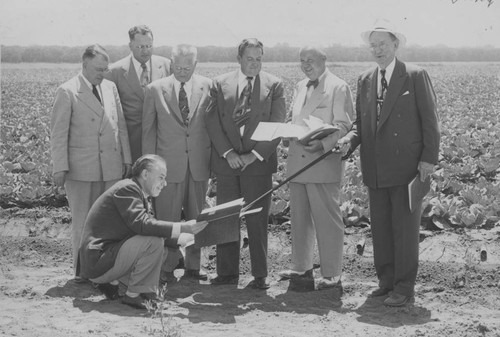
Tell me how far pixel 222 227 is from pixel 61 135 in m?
1.64

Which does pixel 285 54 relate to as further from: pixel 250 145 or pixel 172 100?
pixel 250 145

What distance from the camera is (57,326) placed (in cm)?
482

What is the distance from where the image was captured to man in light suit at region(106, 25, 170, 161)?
20.7ft

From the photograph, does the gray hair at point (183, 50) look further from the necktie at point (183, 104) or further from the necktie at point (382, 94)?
the necktie at point (382, 94)

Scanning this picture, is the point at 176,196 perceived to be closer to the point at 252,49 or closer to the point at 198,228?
the point at 198,228

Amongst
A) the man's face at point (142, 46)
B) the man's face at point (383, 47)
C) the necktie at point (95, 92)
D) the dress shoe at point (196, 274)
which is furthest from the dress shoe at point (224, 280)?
the man's face at point (383, 47)

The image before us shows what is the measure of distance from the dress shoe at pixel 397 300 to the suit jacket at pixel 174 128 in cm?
186

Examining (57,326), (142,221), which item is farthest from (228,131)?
(57,326)

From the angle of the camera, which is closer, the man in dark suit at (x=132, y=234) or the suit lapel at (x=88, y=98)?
the man in dark suit at (x=132, y=234)

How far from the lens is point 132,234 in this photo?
5.29 m

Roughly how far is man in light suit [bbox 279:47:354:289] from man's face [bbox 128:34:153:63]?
4.59 feet

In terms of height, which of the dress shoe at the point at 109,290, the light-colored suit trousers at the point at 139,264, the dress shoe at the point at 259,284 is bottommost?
the dress shoe at the point at 259,284

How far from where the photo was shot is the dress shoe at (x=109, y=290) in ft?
17.8

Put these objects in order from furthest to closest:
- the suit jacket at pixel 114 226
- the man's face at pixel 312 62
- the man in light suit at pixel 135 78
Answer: the man in light suit at pixel 135 78, the man's face at pixel 312 62, the suit jacket at pixel 114 226
